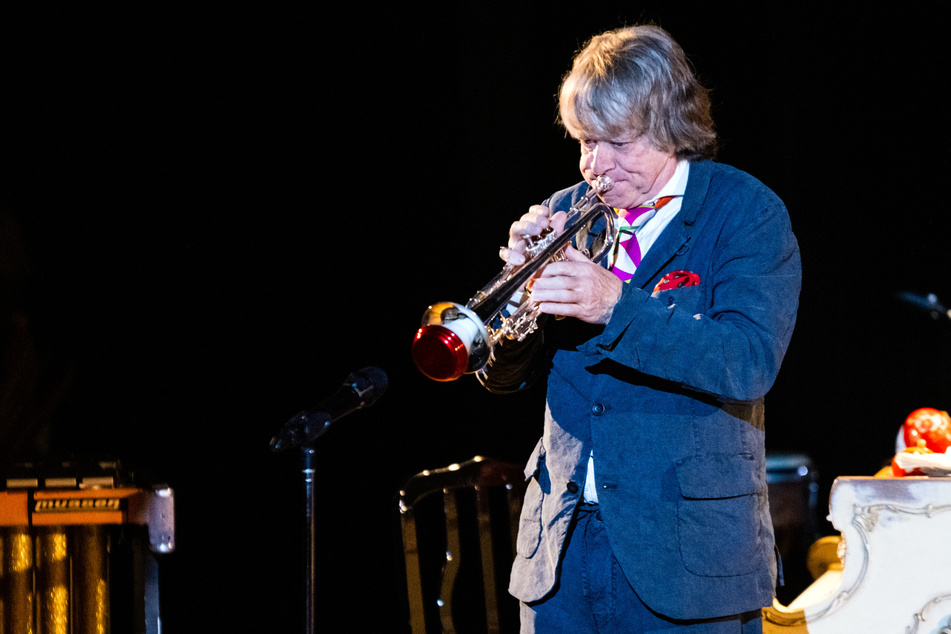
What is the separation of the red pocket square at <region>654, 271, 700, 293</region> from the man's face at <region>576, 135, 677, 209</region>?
23cm

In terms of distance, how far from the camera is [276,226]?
343cm

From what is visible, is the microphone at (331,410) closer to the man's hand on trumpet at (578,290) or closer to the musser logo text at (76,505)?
the musser logo text at (76,505)

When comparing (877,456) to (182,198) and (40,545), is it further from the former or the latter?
(40,545)

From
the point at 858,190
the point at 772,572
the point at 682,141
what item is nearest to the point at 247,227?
the point at 682,141

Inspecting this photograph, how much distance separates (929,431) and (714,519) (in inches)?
37.0

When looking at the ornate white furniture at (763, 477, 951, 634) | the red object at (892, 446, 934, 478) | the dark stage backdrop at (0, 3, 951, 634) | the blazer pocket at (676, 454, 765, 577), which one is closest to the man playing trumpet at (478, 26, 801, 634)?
the blazer pocket at (676, 454, 765, 577)

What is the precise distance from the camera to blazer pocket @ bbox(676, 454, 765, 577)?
1.45 meters

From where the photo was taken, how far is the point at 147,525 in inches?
99.2

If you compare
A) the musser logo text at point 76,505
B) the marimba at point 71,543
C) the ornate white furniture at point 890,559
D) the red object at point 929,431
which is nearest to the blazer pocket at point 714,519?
the ornate white furniture at point 890,559

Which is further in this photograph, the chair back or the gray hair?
the chair back

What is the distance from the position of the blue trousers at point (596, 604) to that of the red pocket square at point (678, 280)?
16.2 inches

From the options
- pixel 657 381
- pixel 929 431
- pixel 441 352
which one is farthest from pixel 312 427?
pixel 929 431

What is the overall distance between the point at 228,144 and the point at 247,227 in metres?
0.32

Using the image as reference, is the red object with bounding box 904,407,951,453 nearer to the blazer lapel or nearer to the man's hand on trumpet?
the blazer lapel
